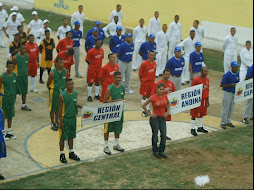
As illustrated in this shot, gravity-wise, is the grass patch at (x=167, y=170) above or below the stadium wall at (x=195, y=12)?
below

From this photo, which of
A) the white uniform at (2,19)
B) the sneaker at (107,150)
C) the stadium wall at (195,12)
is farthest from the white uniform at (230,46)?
Result: the white uniform at (2,19)

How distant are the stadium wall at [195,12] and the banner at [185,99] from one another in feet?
32.9

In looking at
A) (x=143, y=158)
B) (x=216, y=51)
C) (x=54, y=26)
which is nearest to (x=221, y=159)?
(x=143, y=158)

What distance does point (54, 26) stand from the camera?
30453 millimetres

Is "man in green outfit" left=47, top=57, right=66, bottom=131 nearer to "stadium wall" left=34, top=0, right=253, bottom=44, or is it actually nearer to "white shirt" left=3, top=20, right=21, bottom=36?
"white shirt" left=3, top=20, right=21, bottom=36

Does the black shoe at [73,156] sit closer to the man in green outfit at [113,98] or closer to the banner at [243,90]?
the man in green outfit at [113,98]

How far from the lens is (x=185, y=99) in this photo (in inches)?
533

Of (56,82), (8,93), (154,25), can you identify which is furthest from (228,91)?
(154,25)

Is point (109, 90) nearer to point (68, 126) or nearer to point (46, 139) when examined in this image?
point (68, 126)

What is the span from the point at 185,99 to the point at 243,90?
6.58 ft

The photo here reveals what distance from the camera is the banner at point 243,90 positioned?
14.3m

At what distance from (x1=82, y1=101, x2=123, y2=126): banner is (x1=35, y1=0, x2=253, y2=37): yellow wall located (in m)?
12.8

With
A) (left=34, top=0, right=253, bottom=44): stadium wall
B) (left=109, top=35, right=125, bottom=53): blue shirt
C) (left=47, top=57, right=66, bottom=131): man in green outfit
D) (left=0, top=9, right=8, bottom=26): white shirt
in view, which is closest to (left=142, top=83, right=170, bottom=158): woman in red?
(left=47, top=57, right=66, bottom=131): man in green outfit

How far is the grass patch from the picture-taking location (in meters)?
10.2
